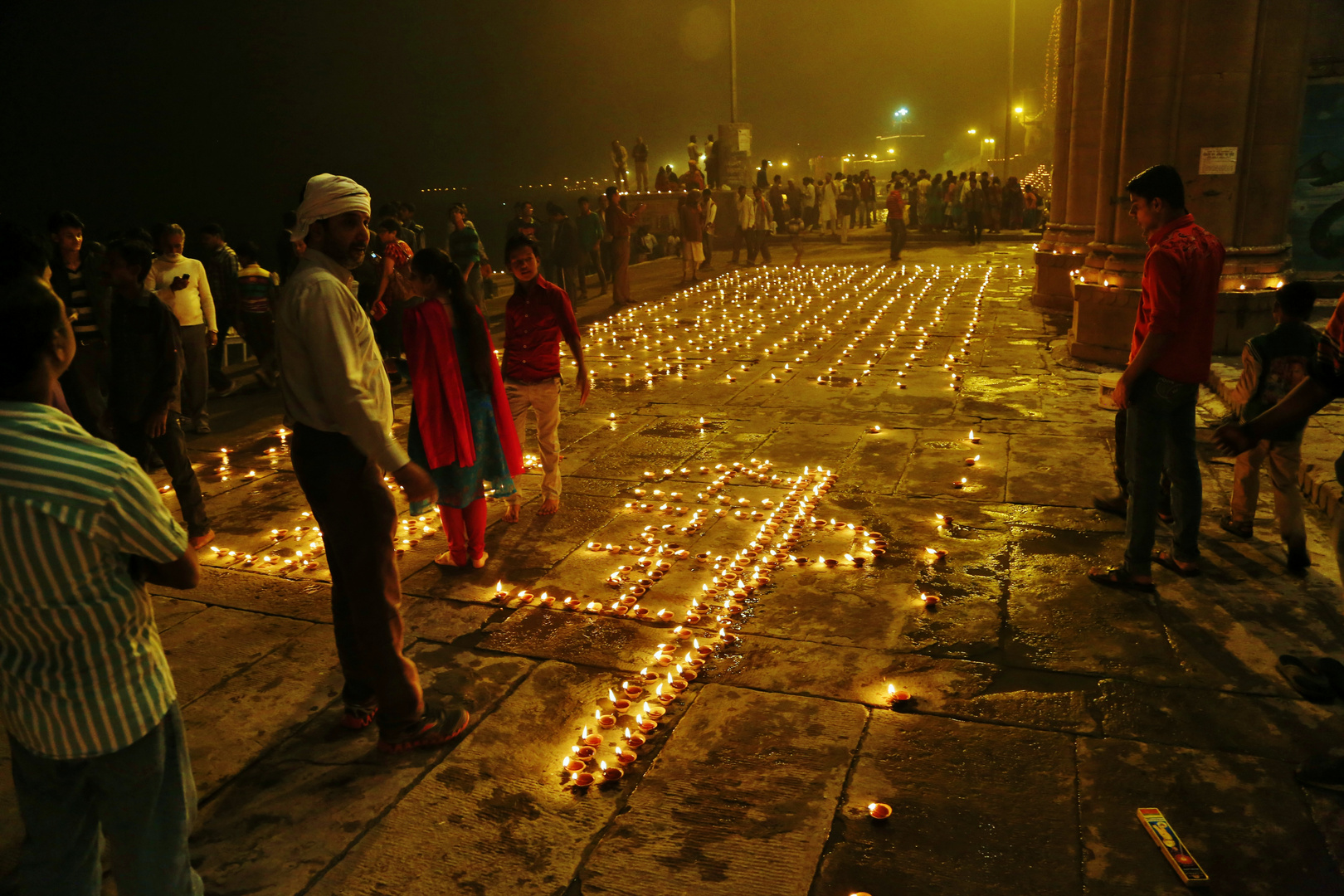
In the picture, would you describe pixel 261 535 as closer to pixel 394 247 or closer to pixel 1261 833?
pixel 394 247

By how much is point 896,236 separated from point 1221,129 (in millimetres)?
12631

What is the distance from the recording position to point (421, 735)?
11.8 ft

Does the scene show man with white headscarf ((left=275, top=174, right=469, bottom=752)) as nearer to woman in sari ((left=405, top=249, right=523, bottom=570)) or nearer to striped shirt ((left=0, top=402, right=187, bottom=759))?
striped shirt ((left=0, top=402, right=187, bottom=759))

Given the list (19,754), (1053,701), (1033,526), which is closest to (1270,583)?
(1033,526)

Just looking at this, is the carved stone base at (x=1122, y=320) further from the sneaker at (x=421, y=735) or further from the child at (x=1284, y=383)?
the sneaker at (x=421, y=735)

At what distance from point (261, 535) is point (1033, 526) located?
4.88 meters

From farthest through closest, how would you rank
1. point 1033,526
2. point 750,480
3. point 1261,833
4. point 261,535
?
point 750,480 → point 261,535 → point 1033,526 → point 1261,833

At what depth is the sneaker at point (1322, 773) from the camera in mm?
3109

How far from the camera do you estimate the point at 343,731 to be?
3764 mm

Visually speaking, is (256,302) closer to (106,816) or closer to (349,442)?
(349,442)

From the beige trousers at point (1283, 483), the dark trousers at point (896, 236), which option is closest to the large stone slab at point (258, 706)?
the beige trousers at point (1283, 483)

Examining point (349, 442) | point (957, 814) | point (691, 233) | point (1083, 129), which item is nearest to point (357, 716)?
point (349, 442)

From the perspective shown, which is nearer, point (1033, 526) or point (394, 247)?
point (1033, 526)

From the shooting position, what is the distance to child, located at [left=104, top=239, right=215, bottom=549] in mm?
5547
